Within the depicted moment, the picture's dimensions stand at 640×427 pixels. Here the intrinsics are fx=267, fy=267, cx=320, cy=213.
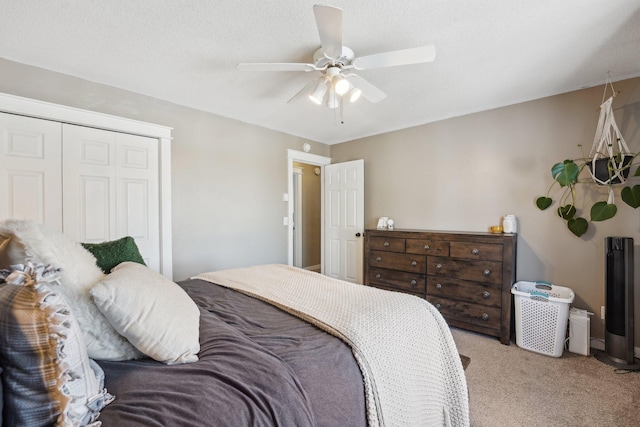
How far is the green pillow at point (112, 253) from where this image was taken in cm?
147

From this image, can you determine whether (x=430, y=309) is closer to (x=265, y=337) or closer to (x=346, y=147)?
(x=265, y=337)

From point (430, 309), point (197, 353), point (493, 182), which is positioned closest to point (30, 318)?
point (197, 353)

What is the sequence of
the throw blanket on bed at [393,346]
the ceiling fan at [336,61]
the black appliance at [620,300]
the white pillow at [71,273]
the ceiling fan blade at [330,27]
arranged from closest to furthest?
the white pillow at [71,273]
the throw blanket on bed at [393,346]
the ceiling fan blade at [330,27]
the ceiling fan at [336,61]
the black appliance at [620,300]

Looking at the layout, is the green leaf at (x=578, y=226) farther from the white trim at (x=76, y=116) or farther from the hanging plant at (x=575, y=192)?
the white trim at (x=76, y=116)

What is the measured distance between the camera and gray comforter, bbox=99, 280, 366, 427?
2.36ft

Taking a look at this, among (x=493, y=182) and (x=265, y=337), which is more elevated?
(x=493, y=182)

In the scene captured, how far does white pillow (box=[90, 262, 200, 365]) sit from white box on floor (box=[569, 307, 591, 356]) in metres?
3.11

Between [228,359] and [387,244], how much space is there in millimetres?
2672

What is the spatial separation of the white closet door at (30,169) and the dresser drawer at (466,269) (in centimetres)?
356

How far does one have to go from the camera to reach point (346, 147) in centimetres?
443

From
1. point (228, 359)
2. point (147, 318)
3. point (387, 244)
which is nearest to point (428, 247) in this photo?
point (387, 244)

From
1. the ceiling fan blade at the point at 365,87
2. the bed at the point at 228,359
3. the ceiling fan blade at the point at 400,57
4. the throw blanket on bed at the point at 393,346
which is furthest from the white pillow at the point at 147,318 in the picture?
the ceiling fan blade at the point at 365,87

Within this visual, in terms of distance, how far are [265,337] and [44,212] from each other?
2.34 meters

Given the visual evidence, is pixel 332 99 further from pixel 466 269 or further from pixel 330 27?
pixel 466 269
